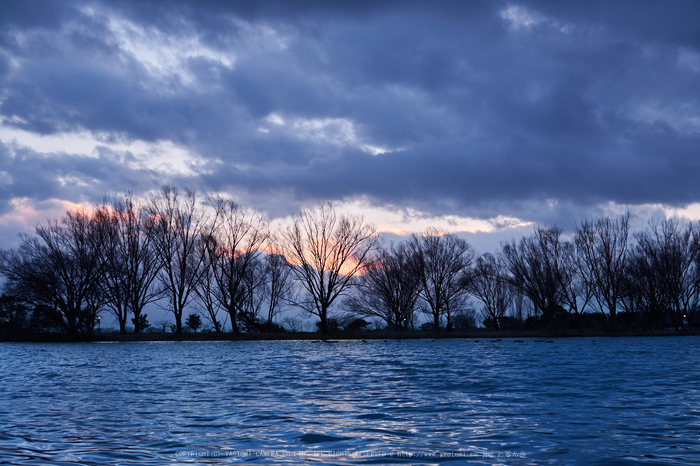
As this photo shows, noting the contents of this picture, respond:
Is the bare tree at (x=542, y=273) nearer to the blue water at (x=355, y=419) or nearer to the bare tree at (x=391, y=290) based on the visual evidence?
the bare tree at (x=391, y=290)

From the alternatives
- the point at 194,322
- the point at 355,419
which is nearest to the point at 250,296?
the point at 194,322

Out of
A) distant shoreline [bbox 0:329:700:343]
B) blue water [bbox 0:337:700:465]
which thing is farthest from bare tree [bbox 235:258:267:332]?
blue water [bbox 0:337:700:465]

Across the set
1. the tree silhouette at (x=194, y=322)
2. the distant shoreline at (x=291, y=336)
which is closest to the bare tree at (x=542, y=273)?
the distant shoreline at (x=291, y=336)

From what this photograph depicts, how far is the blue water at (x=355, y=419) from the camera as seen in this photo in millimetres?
6051

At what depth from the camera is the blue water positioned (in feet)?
19.9

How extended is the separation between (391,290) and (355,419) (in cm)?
5632

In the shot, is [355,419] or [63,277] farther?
[63,277]

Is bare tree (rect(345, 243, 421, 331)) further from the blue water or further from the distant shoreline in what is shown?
the blue water

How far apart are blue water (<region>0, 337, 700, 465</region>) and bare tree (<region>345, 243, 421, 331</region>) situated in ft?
154

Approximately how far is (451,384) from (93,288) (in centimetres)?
4351

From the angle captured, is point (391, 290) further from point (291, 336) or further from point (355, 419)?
point (355, 419)

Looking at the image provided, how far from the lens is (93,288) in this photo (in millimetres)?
48469

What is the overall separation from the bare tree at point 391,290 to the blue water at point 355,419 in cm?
4683

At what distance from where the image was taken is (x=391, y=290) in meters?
64.4
